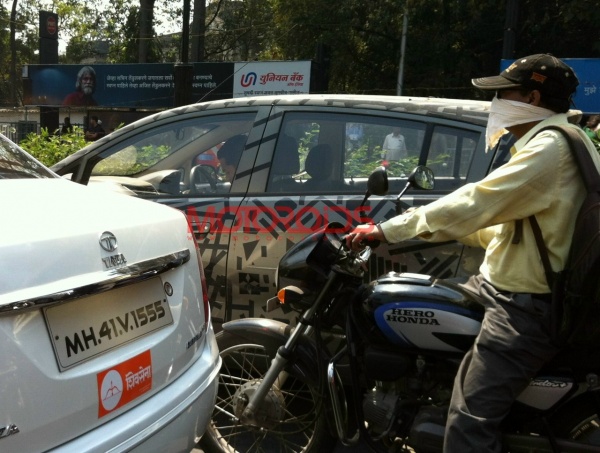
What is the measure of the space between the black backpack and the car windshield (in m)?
1.95

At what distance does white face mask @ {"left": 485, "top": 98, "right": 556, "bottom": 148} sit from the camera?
2.46 metres

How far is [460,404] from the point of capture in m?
2.41

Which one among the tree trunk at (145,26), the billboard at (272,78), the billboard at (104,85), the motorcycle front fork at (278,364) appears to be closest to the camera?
the motorcycle front fork at (278,364)

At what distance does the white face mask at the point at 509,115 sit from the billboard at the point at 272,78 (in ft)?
67.7

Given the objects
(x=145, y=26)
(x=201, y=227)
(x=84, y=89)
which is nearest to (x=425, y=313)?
(x=201, y=227)

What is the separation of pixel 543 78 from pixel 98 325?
1.67 metres

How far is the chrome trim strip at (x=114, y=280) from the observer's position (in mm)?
1869

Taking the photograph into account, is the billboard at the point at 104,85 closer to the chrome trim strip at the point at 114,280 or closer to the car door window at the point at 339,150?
the car door window at the point at 339,150

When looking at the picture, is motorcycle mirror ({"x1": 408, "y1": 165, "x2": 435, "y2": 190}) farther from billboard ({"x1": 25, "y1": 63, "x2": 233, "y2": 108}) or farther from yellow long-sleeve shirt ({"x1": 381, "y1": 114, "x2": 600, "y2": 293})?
billboard ({"x1": 25, "y1": 63, "x2": 233, "y2": 108})

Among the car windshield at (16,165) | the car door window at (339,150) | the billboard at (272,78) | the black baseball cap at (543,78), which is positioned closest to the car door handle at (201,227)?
the car door window at (339,150)

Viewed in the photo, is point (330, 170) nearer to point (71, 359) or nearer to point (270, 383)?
point (270, 383)

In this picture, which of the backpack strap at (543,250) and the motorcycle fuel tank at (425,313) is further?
the motorcycle fuel tank at (425,313)

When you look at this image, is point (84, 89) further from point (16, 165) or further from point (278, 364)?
point (278, 364)

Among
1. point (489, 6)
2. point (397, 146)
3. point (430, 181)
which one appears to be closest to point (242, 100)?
point (397, 146)
